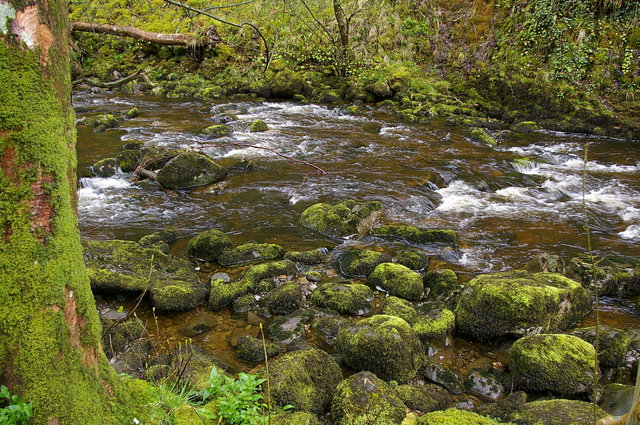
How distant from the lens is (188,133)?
13906 millimetres

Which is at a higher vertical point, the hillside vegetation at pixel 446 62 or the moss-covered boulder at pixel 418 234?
the hillside vegetation at pixel 446 62

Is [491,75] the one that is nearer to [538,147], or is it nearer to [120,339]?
[538,147]

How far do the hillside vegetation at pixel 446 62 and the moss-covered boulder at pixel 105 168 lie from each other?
4.18 m

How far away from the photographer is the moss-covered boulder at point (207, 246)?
22.4 feet

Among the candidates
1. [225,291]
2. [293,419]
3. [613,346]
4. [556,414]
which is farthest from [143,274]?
[613,346]

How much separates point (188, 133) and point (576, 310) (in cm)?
1199

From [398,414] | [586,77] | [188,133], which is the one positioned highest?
[586,77]

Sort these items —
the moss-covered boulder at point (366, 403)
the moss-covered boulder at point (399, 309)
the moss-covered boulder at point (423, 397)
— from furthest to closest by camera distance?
the moss-covered boulder at point (399, 309) → the moss-covered boulder at point (423, 397) → the moss-covered boulder at point (366, 403)

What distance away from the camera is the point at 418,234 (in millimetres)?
7598

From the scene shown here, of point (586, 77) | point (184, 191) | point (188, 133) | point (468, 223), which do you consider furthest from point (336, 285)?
point (586, 77)

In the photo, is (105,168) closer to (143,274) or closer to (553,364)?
(143,274)

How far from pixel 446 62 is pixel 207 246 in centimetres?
1697

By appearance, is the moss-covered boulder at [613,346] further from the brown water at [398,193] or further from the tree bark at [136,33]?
the tree bark at [136,33]

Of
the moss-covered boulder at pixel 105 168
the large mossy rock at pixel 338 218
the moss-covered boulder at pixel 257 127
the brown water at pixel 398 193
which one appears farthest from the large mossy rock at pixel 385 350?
the moss-covered boulder at pixel 257 127
